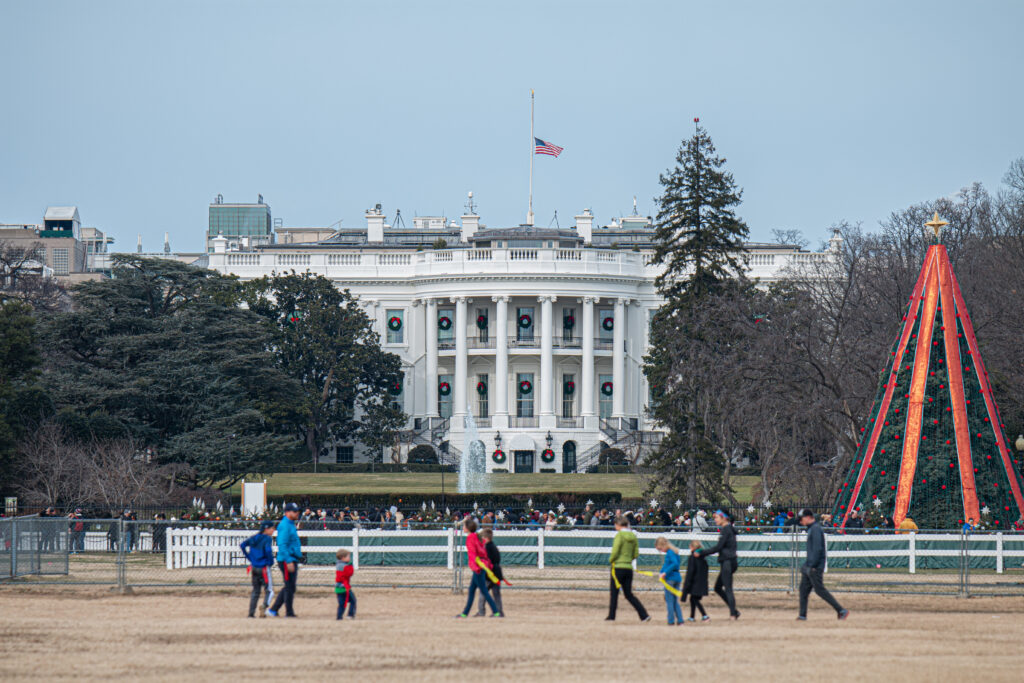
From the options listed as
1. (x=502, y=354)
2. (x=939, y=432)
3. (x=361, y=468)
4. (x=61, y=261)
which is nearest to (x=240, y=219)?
(x=61, y=261)

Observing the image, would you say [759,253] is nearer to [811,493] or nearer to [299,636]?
[811,493]

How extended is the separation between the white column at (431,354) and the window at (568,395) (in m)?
7.03

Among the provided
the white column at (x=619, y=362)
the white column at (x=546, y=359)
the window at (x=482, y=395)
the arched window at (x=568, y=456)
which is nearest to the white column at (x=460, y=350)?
the window at (x=482, y=395)

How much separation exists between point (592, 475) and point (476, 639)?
54.0m

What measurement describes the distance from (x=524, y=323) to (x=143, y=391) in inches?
1379

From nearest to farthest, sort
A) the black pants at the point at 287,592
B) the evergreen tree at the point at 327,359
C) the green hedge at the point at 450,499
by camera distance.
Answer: the black pants at the point at 287,592
the green hedge at the point at 450,499
the evergreen tree at the point at 327,359

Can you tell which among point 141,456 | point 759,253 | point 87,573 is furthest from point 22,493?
point 759,253

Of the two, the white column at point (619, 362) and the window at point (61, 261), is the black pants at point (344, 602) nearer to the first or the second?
the white column at point (619, 362)

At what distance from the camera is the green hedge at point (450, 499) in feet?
174

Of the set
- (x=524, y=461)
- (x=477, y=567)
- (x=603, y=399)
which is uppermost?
(x=603, y=399)

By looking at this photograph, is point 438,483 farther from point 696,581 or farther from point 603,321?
point 696,581

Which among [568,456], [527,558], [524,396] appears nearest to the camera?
[527,558]

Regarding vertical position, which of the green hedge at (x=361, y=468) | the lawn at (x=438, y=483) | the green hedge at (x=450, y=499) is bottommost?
the green hedge at (x=450, y=499)

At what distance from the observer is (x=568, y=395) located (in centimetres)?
8988
